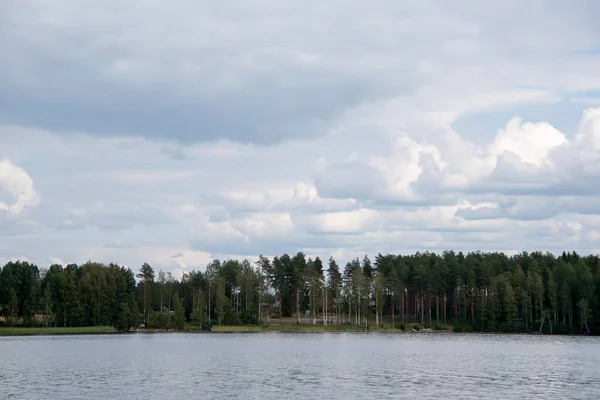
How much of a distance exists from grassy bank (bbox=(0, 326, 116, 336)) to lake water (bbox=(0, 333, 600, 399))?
65.9 metres

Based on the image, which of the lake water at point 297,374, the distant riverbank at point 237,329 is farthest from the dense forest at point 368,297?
the lake water at point 297,374

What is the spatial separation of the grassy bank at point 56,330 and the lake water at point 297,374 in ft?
216

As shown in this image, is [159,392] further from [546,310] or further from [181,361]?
[546,310]

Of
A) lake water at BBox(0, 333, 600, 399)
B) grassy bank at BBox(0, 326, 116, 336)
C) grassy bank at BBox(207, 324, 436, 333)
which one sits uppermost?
lake water at BBox(0, 333, 600, 399)

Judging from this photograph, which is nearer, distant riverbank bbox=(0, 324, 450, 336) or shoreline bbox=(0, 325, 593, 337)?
shoreline bbox=(0, 325, 593, 337)

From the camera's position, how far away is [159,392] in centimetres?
5247

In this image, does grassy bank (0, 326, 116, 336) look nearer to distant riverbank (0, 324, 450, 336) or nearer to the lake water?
distant riverbank (0, 324, 450, 336)

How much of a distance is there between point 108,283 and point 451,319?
298ft

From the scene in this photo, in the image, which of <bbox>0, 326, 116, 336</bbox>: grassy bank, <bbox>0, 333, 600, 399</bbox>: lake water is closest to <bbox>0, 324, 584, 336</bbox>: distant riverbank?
<bbox>0, 326, 116, 336</bbox>: grassy bank

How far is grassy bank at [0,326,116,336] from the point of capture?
16127 cm

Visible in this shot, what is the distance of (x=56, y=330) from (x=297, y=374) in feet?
383

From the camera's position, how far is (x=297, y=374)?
Result: 214 feet

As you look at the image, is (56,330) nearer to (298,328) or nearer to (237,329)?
(237,329)

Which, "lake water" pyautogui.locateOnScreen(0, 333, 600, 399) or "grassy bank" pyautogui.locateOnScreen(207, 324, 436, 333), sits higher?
"lake water" pyautogui.locateOnScreen(0, 333, 600, 399)
